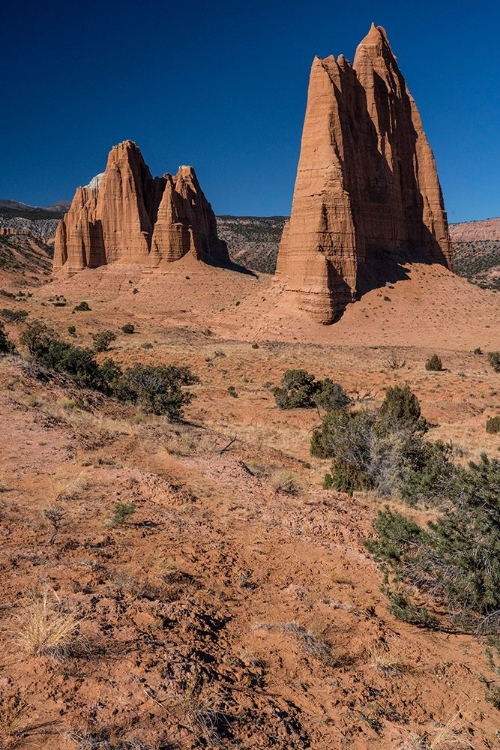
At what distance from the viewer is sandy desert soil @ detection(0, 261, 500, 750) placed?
327 centimetres

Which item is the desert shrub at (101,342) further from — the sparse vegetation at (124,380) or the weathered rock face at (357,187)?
the weathered rock face at (357,187)

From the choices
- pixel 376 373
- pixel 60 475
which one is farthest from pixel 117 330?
pixel 60 475

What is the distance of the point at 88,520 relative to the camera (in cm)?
671

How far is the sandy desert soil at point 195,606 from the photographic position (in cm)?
327

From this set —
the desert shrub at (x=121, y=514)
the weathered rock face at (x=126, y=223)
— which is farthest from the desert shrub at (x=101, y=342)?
the weathered rock face at (x=126, y=223)

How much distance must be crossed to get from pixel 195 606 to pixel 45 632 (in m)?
1.63

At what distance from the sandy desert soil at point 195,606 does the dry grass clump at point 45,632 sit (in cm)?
2

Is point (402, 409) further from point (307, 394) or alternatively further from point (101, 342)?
point (101, 342)

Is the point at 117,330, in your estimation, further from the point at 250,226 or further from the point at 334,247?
the point at 250,226

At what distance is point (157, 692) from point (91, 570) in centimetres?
200

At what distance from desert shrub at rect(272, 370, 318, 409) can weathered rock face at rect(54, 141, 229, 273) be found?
44.2 meters

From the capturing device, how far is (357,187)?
42.5 m

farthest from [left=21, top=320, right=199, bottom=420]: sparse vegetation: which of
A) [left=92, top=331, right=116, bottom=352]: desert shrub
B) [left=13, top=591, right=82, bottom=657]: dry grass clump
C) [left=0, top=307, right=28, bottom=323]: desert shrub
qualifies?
[left=0, top=307, right=28, bottom=323]: desert shrub

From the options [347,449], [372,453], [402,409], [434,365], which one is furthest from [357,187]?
[372,453]
